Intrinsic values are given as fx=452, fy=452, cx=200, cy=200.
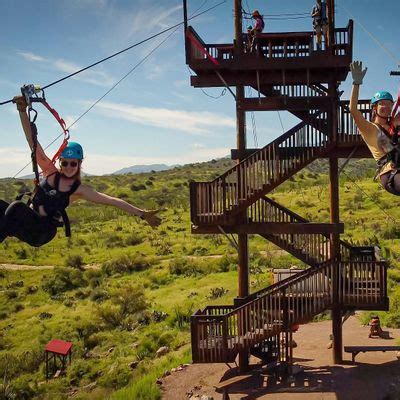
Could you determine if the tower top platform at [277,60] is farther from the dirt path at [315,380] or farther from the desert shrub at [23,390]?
the desert shrub at [23,390]

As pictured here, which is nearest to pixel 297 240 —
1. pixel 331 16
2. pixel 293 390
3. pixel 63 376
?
pixel 293 390

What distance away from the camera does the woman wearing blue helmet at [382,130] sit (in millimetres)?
6402

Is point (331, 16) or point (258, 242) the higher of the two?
point (331, 16)

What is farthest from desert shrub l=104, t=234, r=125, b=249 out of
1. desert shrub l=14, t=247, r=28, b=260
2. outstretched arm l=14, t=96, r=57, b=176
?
outstretched arm l=14, t=96, r=57, b=176

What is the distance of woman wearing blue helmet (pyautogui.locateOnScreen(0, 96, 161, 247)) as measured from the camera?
19.6 ft

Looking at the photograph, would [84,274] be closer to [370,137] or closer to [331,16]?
[331,16]

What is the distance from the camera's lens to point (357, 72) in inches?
251

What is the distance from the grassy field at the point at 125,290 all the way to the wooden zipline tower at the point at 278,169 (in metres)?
4.07

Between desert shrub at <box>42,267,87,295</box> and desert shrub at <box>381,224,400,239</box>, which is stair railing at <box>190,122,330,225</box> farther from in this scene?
desert shrub at <box>381,224,400,239</box>

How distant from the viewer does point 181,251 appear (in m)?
36.9

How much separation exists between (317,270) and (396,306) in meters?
9.79

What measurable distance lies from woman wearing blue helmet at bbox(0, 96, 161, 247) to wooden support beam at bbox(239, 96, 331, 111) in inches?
307

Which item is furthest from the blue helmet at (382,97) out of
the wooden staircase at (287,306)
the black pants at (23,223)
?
→ the wooden staircase at (287,306)

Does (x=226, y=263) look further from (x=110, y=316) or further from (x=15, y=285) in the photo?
A: (x=15, y=285)
